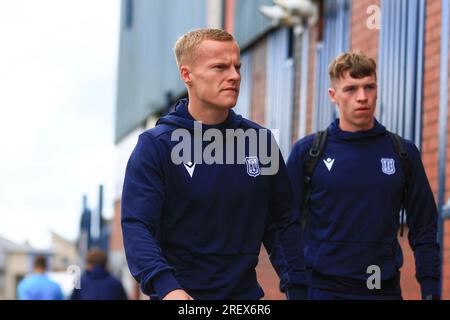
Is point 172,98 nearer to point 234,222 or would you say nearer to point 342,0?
point 342,0

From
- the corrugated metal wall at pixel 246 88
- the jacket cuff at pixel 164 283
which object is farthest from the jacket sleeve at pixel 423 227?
the corrugated metal wall at pixel 246 88

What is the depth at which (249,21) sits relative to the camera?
1650 centimetres

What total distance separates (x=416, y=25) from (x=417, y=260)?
13.2ft

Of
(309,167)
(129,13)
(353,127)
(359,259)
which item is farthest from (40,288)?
(129,13)

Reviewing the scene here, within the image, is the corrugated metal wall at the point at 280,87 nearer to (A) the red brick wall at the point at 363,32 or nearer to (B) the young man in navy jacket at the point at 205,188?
(A) the red brick wall at the point at 363,32

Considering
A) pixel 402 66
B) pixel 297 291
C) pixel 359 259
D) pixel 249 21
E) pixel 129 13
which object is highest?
pixel 129 13

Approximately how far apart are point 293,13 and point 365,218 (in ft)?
26.7

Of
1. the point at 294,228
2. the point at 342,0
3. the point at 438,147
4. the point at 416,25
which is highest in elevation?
the point at 342,0

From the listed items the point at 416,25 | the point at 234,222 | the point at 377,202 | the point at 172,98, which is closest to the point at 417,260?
the point at 377,202

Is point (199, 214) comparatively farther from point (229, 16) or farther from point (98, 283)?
point (229, 16)

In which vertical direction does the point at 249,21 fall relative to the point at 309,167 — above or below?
above

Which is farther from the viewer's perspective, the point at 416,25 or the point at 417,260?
the point at 416,25
